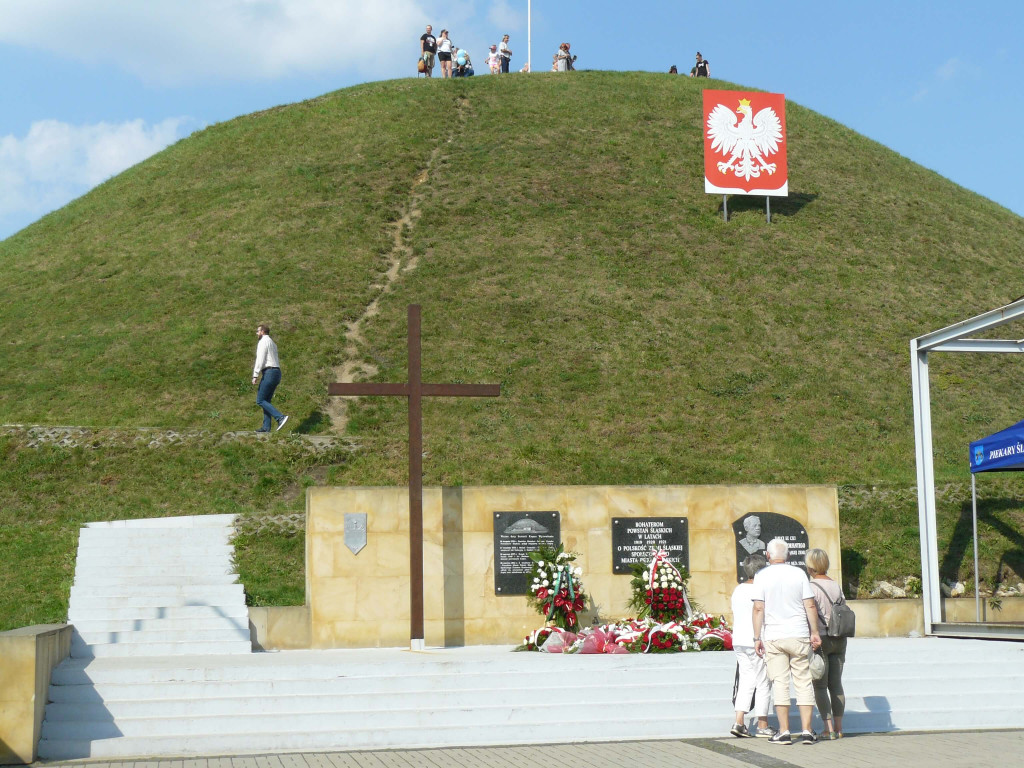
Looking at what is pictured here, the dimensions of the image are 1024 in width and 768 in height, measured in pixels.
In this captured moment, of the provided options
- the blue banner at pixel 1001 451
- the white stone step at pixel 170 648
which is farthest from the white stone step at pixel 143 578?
the blue banner at pixel 1001 451

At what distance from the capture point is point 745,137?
99.5 feet

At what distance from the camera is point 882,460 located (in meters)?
20.5

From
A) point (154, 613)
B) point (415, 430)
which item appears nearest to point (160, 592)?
point (154, 613)

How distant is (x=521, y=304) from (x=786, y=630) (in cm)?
1935

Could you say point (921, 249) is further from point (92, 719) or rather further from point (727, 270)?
point (92, 719)

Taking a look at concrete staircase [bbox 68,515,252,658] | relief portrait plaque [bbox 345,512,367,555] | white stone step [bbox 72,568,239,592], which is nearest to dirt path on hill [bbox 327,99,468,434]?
concrete staircase [bbox 68,515,252,658]

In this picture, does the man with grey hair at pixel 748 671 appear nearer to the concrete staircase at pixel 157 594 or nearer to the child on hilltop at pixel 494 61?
the concrete staircase at pixel 157 594

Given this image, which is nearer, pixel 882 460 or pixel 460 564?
pixel 460 564

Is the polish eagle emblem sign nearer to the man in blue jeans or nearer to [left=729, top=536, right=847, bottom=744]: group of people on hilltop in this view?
the man in blue jeans

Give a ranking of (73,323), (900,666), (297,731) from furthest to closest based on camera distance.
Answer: (73,323) < (900,666) < (297,731)

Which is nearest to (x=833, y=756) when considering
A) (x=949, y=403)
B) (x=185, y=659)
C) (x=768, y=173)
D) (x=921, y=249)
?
(x=185, y=659)

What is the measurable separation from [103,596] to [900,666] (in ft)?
29.8

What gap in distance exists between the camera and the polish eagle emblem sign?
29.8 m

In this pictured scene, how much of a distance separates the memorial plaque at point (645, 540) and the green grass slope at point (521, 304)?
3664mm
